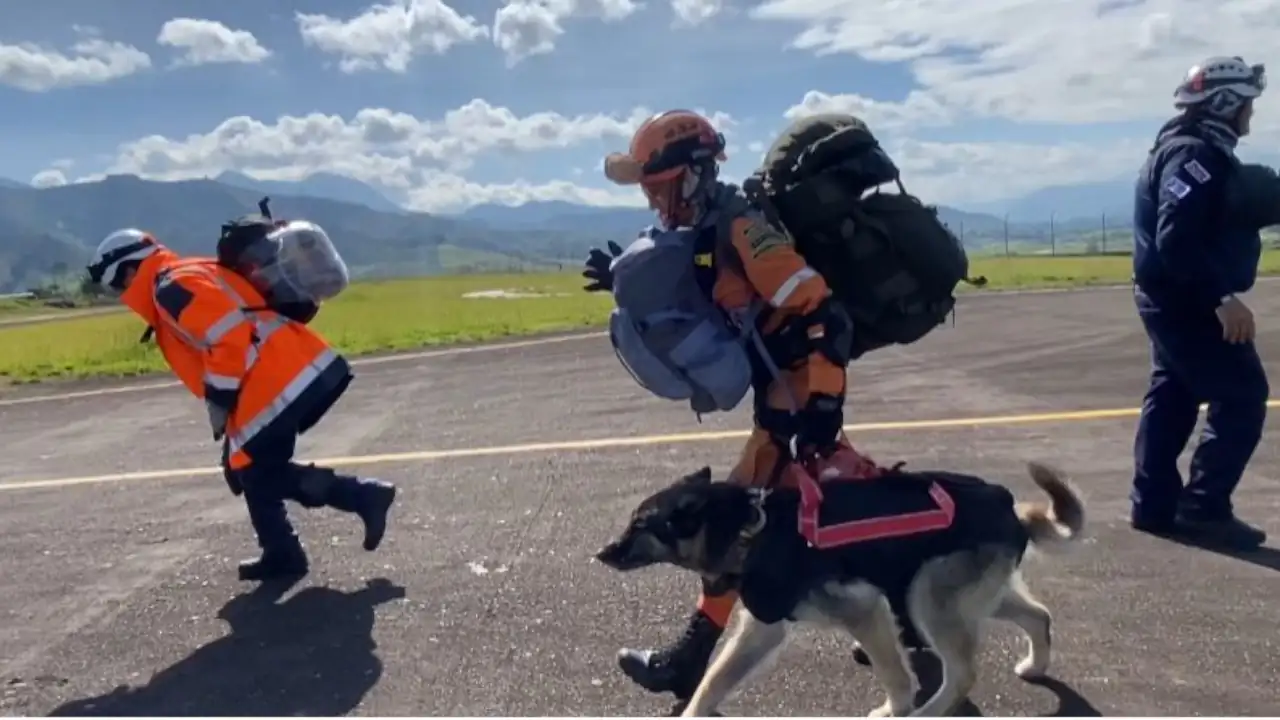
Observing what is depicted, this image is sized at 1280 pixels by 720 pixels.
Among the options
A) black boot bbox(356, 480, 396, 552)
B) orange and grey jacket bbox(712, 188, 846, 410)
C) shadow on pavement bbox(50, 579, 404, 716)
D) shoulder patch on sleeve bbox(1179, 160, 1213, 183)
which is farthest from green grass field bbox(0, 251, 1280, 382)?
orange and grey jacket bbox(712, 188, 846, 410)

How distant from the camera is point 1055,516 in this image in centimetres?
397

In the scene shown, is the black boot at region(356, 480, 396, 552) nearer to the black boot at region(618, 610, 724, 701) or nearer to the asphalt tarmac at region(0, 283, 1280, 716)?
the asphalt tarmac at region(0, 283, 1280, 716)

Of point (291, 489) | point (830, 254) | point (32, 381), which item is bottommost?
point (32, 381)

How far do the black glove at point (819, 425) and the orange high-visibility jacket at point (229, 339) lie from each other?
2611 mm

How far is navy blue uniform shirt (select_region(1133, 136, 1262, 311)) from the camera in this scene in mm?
5203

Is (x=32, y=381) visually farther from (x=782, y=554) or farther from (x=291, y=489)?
(x=782, y=554)

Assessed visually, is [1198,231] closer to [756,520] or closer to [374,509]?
[756,520]

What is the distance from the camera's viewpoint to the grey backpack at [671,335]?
3.82m

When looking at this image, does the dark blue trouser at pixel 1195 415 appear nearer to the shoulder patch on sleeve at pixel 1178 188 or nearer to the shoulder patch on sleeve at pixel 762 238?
the shoulder patch on sleeve at pixel 1178 188

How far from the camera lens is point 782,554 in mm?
3633

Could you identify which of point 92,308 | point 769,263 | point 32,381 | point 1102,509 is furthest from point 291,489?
point 92,308

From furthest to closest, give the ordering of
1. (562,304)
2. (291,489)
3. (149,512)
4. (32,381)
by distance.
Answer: (562,304) < (32,381) < (149,512) < (291,489)

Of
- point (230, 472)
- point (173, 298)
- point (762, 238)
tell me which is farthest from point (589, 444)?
point (762, 238)

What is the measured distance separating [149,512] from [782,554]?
4927mm
